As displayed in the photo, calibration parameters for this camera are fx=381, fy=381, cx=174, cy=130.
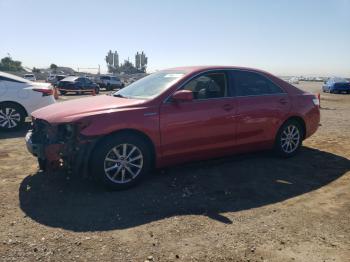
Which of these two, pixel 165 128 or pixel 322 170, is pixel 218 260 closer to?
pixel 165 128

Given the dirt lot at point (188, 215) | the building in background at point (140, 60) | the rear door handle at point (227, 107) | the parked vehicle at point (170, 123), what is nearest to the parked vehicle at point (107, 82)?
the dirt lot at point (188, 215)

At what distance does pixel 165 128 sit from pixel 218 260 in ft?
7.50

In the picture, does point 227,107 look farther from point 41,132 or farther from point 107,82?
point 107,82

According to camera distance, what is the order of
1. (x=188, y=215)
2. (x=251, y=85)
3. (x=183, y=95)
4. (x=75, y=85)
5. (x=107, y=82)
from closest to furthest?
(x=188, y=215) → (x=183, y=95) → (x=251, y=85) → (x=75, y=85) → (x=107, y=82)

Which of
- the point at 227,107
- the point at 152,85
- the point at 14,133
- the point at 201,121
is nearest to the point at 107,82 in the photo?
the point at 14,133

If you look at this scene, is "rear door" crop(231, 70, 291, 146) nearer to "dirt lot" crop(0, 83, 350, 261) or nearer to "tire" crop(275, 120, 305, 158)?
"tire" crop(275, 120, 305, 158)

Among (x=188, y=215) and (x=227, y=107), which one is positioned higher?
(x=227, y=107)

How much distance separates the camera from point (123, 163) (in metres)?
5.03

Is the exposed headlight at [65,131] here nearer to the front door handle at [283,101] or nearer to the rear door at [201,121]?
the rear door at [201,121]

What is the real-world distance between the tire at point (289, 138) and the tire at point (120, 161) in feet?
8.57

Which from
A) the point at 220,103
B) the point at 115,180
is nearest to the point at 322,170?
the point at 220,103

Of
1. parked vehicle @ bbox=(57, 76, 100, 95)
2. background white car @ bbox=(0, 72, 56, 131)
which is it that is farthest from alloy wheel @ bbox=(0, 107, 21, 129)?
parked vehicle @ bbox=(57, 76, 100, 95)

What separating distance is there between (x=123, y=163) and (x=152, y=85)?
149 centimetres

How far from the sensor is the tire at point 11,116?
372 inches
